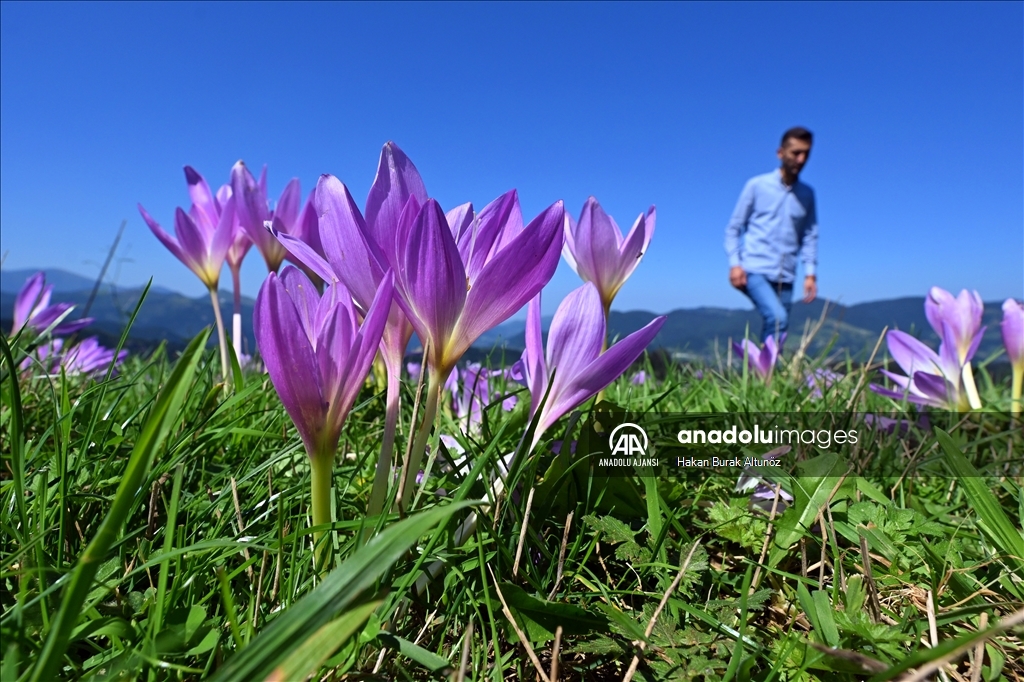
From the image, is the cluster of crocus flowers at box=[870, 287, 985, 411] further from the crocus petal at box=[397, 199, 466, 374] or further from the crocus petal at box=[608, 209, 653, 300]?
the crocus petal at box=[397, 199, 466, 374]

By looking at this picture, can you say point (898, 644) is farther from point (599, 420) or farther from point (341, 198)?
point (341, 198)

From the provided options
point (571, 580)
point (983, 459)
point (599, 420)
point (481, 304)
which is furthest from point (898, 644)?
point (983, 459)

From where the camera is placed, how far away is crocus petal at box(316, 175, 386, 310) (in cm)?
69

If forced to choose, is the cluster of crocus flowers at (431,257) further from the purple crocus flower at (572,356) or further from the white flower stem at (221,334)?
the white flower stem at (221,334)

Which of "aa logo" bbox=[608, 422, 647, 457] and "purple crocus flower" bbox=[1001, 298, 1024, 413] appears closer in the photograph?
"aa logo" bbox=[608, 422, 647, 457]

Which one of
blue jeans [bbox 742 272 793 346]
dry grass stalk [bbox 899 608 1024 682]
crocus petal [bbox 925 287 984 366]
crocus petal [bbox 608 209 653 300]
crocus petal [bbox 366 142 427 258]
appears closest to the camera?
dry grass stalk [bbox 899 608 1024 682]

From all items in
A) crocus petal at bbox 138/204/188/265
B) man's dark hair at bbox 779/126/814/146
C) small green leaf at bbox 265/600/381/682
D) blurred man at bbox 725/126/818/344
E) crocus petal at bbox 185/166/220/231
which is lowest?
small green leaf at bbox 265/600/381/682

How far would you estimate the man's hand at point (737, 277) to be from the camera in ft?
23.1

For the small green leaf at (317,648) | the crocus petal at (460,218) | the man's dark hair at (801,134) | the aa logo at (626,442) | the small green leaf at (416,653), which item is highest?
the man's dark hair at (801,134)

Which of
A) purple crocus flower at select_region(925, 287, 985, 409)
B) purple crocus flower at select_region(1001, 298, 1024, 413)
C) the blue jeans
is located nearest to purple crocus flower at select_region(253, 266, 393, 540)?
purple crocus flower at select_region(925, 287, 985, 409)

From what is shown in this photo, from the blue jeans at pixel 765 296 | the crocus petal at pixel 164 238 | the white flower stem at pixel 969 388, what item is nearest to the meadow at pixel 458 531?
the white flower stem at pixel 969 388

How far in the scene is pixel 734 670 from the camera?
637mm

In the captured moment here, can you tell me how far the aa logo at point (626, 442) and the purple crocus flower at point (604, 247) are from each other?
0.27 m

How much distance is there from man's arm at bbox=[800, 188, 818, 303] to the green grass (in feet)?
21.5
